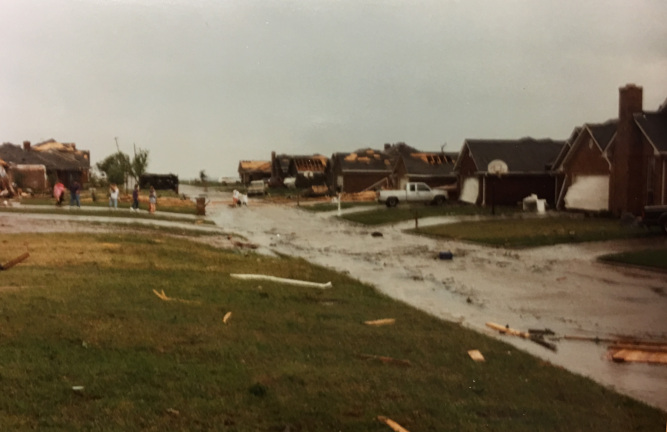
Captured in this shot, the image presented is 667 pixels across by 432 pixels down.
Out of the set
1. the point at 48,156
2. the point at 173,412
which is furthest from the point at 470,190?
the point at 48,156

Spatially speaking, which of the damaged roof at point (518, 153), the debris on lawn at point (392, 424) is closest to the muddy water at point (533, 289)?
the debris on lawn at point (392, 424)

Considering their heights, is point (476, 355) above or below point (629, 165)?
below

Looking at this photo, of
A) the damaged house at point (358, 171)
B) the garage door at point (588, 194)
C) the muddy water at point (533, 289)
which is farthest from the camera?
the damaged house at point (358, 171)

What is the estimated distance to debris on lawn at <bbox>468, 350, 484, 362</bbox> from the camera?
8.76m

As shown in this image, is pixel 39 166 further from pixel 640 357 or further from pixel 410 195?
pixel 640 357

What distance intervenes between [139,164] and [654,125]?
59621mm

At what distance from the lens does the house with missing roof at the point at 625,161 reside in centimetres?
2925

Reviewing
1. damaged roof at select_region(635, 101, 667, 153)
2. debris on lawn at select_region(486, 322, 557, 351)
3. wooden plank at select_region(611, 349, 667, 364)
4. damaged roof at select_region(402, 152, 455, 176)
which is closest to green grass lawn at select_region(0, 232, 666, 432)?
debris on lawn at select_region(486, 322, 557, 351)

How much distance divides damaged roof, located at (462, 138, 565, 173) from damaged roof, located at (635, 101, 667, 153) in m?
14.7

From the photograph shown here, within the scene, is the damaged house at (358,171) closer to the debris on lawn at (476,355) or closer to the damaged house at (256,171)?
the damaged house at (256,171)

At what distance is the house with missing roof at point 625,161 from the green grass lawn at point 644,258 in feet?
27.4

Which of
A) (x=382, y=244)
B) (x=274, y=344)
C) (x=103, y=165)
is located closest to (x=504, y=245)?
(x=382, y=244)

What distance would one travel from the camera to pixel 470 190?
4962 centimetres

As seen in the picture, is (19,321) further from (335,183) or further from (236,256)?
(335,183)
